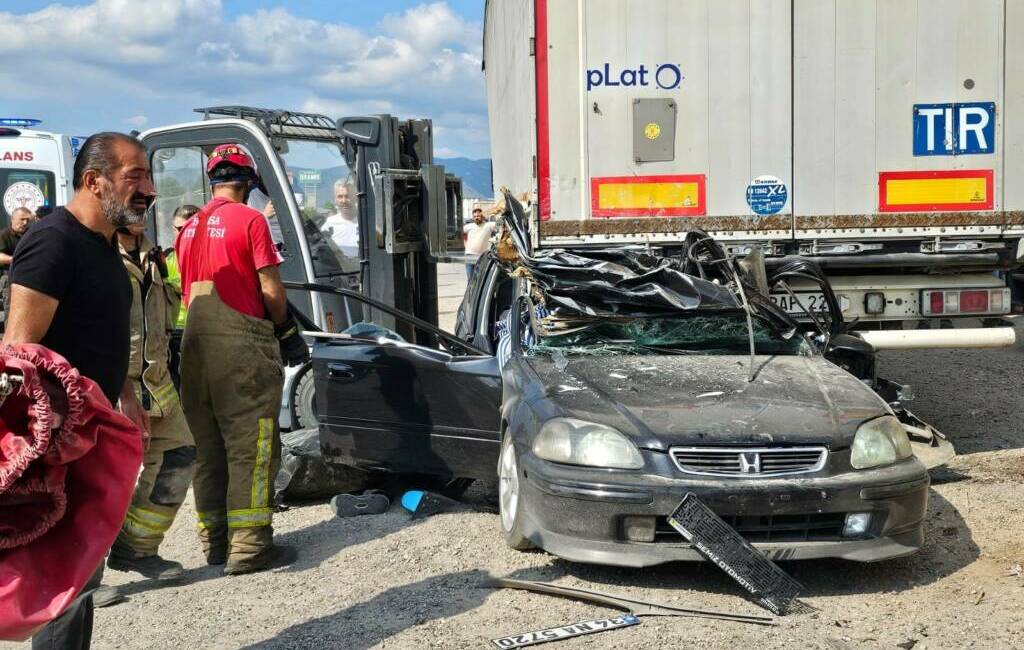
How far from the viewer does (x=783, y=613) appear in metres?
4.23

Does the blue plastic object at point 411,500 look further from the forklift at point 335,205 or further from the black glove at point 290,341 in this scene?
the forklift at point 335,205

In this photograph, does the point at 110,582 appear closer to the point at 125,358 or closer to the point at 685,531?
the point at 125,358

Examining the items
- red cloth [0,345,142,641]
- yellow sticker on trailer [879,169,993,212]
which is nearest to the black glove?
red cloth [0,345,142,641]

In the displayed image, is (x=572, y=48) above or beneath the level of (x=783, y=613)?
above

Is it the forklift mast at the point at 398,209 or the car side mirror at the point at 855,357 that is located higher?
the forklift mast at the point at 398,209

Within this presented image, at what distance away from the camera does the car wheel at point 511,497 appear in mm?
4895

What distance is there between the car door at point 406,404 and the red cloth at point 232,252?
0.84 m

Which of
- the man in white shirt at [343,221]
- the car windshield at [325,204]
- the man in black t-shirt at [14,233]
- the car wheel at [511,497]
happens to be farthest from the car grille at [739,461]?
the man in black t-shirt at [14,233]

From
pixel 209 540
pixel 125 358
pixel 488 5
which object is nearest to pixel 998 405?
pixel 209 540

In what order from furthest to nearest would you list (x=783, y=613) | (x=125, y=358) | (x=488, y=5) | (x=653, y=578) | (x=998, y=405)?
(x=488, y=5) < (x=998, y=405) < (x=653, y=578) < (x=783, y=613) < (x=125, y=358)

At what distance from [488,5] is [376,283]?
7.41 meters

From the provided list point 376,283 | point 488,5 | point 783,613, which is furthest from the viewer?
point 488,5

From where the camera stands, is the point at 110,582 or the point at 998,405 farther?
the point at 998,405

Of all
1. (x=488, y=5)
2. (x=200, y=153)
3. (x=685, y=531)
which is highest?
(x=488, y=5)
